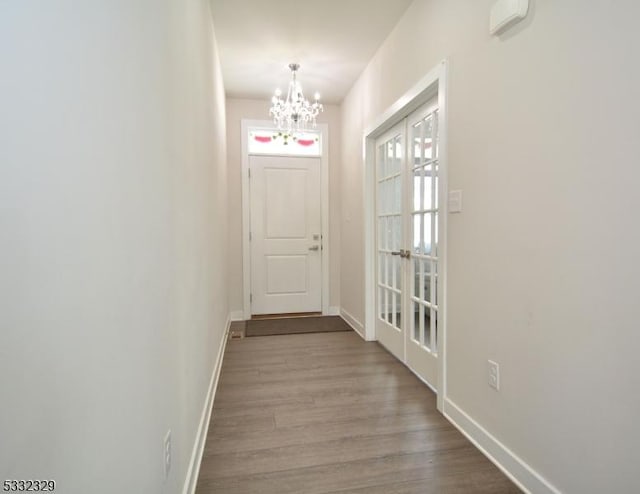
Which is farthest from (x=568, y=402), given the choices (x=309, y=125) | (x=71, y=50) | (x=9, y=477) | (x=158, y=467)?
(x=309, y=125)

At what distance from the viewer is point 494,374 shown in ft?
5.52

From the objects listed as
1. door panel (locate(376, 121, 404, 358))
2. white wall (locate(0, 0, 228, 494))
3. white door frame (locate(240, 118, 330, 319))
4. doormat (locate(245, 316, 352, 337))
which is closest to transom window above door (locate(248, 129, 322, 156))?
white door frame (locate(240, 118, 330, 319))

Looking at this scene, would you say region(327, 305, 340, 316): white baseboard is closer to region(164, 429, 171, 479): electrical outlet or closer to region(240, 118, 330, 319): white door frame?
region(240, 118, 330, 319): white door frame

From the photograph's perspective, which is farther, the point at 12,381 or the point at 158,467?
the point at 158,467

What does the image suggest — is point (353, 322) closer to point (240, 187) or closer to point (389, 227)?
point (389, 227)

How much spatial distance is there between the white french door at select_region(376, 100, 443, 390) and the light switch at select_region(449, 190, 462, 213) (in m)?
0.11

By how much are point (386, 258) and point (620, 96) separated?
225 centimetres

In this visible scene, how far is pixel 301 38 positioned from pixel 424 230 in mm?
1951

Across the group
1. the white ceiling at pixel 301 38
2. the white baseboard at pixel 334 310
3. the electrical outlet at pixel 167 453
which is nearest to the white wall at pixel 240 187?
the white baseboard at pixel 334 310

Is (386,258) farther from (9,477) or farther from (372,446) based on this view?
(9,477)

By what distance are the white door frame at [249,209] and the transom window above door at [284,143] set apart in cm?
8

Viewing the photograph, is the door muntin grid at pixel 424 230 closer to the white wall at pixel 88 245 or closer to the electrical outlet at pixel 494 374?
the electrical outlet at pixel 494 374

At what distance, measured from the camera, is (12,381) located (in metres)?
0.44

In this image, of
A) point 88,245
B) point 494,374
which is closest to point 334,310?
point 494,374
